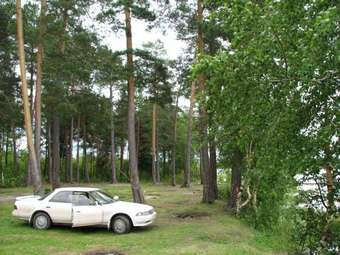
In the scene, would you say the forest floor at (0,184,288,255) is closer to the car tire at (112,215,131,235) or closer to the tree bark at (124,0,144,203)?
the car tire at (112,215,131,235)

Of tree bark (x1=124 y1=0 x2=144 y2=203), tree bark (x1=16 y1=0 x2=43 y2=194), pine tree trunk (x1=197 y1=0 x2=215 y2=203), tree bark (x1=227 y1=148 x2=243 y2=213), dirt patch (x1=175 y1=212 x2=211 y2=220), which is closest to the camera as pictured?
dirt patch (x1=175 y1=212 x2=211 y2=220)

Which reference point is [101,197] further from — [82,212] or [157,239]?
[157,239]

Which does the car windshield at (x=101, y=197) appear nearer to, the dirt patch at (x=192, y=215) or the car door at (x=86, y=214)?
the car door at (x=86, y=214)

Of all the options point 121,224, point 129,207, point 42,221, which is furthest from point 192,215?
→ point 42,221

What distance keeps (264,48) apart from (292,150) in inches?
63.7

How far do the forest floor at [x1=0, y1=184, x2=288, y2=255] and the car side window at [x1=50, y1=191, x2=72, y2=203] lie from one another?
899mm

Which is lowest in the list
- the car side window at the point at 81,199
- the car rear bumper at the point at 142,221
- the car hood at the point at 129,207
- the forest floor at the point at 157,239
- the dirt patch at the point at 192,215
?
the forest floor at the point at 157,239

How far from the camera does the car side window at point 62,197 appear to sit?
44.3 feet

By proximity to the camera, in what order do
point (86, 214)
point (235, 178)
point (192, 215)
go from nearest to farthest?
point (86, 214) → point (192, 215) → point (235, 178)

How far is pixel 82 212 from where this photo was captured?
13211 mm

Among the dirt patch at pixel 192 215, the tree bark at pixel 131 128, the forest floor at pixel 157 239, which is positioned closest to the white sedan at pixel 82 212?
the forest floor at pixel 157 239

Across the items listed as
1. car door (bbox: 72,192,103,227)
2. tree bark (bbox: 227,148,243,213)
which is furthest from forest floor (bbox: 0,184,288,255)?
tree bark (bbox: 227,148,243,213)

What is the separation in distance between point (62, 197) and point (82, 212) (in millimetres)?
870

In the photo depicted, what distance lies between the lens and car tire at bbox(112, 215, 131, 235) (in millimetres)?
13234
